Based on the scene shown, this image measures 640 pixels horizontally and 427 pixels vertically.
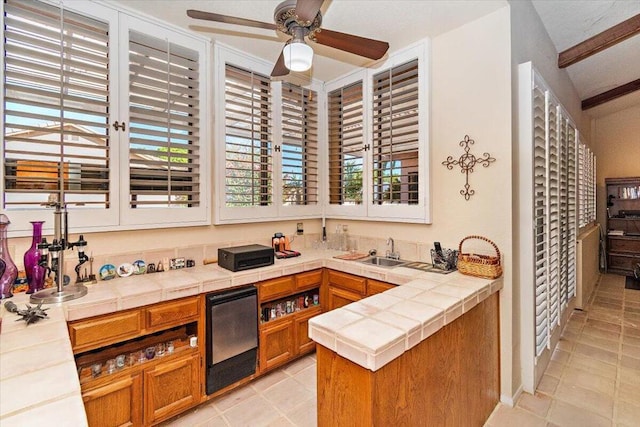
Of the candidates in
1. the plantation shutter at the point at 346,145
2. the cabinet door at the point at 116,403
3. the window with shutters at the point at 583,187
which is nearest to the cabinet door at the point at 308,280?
the plantation shutter at the point at 346,145

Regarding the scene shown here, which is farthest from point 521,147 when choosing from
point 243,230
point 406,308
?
point 243,230

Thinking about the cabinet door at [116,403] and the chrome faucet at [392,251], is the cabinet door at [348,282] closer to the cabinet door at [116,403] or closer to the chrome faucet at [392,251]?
the chrome faucet at [392,251]

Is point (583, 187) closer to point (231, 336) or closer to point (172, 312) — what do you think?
point (231, 336)

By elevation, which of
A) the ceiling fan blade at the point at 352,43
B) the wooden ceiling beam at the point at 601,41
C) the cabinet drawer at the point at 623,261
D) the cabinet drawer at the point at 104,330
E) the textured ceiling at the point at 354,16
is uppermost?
the wooden ceiling beam at the point at 601,41

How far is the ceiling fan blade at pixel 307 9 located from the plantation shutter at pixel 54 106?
140 centimetres

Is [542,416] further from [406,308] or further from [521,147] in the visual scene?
[521,147]

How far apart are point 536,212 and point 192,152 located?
2.63 meters

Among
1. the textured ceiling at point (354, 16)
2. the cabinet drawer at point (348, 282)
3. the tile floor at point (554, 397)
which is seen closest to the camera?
the tile floor at point (554, 397)

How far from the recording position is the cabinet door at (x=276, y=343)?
7.48ft

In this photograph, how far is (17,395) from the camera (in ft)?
2.62

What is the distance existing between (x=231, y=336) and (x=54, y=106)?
Answer: 1.81 metres

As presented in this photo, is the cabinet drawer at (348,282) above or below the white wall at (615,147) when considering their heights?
below

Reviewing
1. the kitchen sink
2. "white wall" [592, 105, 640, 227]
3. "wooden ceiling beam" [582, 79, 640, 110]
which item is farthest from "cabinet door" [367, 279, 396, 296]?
"white wall" [592, 105, 640, 227]

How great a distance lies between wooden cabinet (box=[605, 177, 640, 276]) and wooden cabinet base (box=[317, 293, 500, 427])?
18.6 ft
